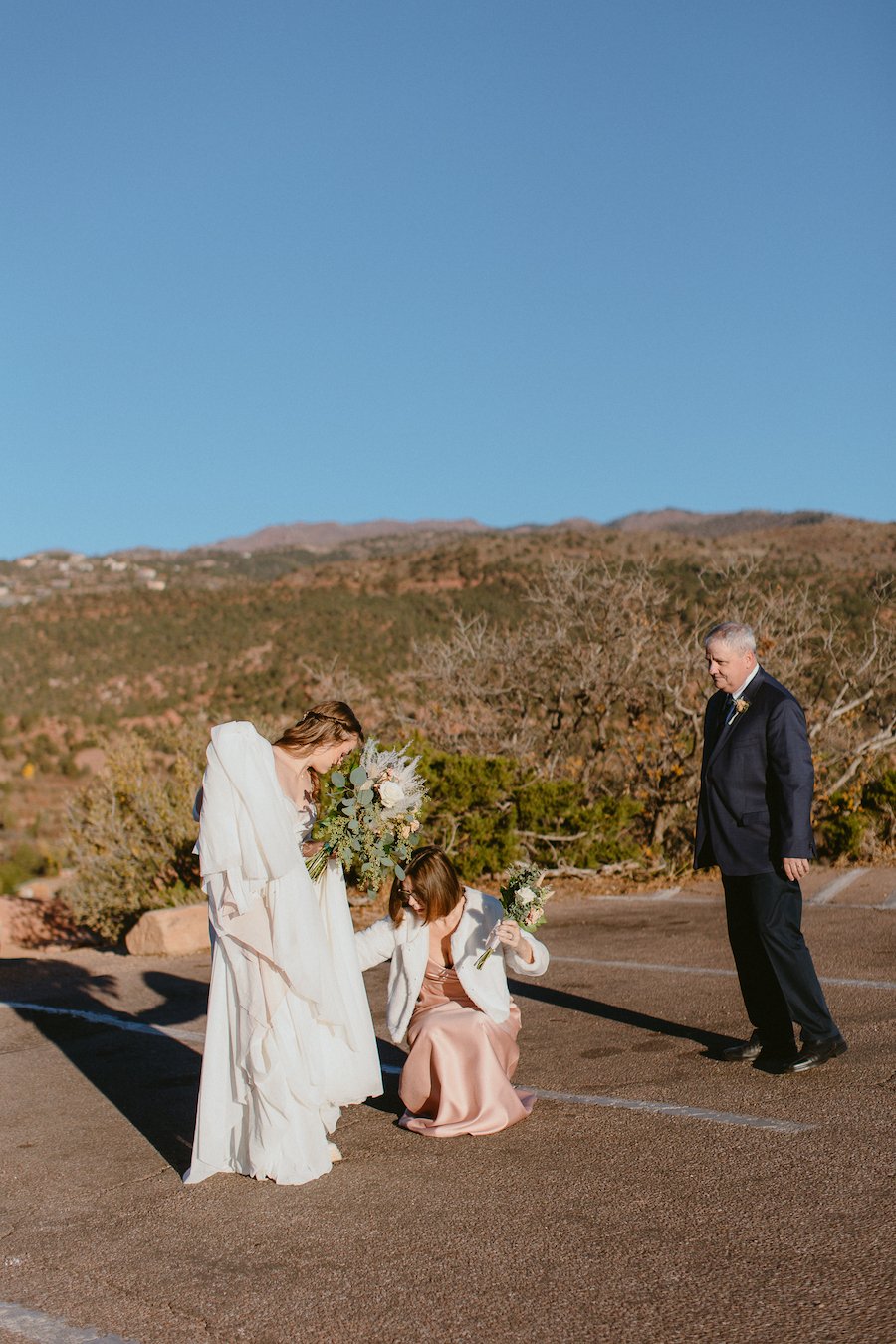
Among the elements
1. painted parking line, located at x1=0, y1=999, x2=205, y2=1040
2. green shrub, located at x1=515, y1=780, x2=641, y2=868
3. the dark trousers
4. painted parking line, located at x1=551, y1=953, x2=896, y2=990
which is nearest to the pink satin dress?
the dark trousers

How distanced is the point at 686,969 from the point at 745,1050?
220 centimetres

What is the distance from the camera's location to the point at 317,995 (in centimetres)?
482

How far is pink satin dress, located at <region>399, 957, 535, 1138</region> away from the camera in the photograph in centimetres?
522

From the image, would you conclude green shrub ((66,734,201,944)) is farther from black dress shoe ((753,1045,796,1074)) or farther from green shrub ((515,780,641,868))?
black dress shoe ((753,1045,796,1074))

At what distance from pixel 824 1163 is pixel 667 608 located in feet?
41.8

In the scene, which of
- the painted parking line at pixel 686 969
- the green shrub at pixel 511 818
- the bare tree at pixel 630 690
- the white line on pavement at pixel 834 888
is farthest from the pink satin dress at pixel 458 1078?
the bare tree at pixel 630 690

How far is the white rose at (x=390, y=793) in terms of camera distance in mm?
4980

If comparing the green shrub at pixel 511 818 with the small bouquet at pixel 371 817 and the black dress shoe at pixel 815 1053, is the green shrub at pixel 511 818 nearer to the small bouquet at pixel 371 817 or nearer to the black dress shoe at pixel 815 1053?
the black dress shoe at pixel 815 1053

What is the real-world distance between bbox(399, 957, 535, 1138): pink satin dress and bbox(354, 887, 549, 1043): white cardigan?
0.08m

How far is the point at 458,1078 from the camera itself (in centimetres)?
527

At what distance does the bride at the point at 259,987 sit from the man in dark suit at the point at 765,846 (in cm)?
205

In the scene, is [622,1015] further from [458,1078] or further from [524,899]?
[524,899]

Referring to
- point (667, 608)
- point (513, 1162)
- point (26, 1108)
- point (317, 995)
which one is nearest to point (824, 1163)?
point (513, 1162)

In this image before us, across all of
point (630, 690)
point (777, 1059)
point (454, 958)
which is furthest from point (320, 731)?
point (630, 690)
